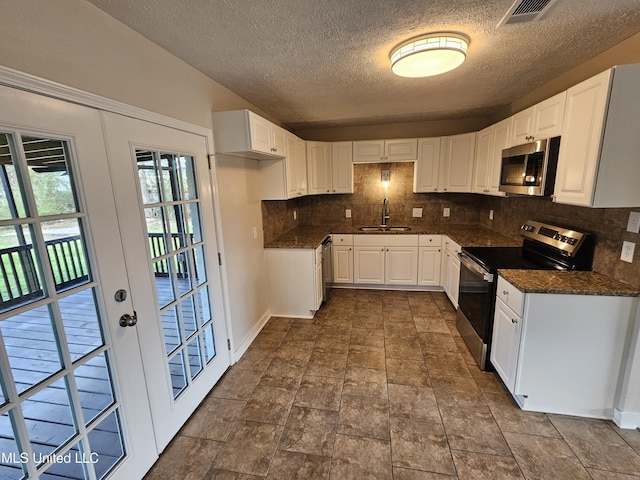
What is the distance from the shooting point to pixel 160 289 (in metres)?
1.76

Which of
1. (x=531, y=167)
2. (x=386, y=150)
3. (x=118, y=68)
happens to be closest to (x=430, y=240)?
(x=386, y=150)

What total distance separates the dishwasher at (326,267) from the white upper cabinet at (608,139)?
2.49 m

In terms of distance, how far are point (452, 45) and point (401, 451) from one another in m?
2.40

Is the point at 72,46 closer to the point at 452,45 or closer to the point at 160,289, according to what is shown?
the point at 160,289

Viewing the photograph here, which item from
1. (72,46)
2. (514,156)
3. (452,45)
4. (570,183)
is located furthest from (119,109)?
(514,156)

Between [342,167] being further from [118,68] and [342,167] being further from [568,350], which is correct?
[568,350]

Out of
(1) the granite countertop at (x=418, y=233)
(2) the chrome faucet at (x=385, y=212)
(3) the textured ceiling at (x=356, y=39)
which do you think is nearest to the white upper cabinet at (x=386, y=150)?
(2) the chrome faucet at (x=385, y=212)

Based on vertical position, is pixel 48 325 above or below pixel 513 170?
below

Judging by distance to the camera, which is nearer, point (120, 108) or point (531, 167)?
point (120, 108)

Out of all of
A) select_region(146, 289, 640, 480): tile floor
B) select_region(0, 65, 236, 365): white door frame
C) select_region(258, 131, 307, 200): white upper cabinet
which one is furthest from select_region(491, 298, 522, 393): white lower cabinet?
select_region(258, 131, 307, 200): white upper cabinet

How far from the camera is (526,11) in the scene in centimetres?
145

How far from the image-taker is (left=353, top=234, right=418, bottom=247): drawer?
12.8 feet

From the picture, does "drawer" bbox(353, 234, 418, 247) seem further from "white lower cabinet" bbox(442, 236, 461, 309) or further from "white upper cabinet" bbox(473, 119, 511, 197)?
"white upper cabinet" bbox(473, 119, 511, 197)

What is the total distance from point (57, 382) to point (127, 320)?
36cm
